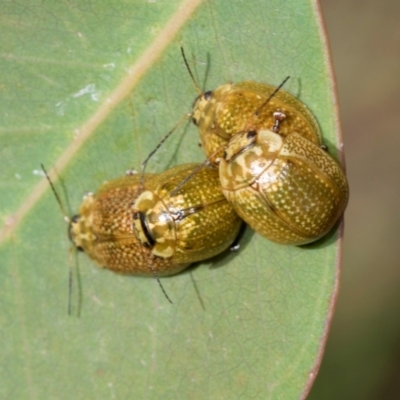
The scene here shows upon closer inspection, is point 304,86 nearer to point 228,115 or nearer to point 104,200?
point 228,115

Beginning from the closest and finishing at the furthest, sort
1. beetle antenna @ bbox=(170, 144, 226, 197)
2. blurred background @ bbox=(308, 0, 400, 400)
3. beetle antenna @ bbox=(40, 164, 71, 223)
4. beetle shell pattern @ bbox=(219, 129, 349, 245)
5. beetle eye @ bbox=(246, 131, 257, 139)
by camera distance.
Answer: beetle shell pattern @ bbox=(219, 129, 349, 245) → beetle eye @ bbox=(246, 131, 257, 139) → beetle antenna @ bbox=(170, 144, 226, 197) → beetle antenna @ bbox=(40, 164, 71, 223) → blurred background @ bbox=(308, 0, 400, 400)

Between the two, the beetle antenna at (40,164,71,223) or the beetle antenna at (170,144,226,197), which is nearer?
the beetle antenna at (170,144,226,197)

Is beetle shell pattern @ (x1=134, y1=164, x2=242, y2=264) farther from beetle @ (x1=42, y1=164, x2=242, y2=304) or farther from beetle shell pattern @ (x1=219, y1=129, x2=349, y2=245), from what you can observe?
beetle shell pattern @ (x1=219, y1=129, x2=349, y2=245)

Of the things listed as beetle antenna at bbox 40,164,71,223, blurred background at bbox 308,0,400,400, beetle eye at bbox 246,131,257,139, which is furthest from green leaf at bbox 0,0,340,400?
blurred background at bbox 308,0,400,400

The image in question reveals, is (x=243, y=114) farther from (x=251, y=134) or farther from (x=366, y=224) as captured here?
(x=366, y=224)

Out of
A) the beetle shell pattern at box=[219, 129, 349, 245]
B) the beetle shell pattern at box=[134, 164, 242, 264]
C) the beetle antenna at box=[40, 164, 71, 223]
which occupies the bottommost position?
the beetle antenna at box=[40, 164, 71, 223]

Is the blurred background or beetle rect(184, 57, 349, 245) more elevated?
beetle rect(184, 57, 349, 245)

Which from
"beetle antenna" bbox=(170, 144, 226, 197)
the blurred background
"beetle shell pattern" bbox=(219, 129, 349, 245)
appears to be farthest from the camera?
the blurred background

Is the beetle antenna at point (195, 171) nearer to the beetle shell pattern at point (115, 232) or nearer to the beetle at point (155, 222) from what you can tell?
the beetle at point (155, 222)

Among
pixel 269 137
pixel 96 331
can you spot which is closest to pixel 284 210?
pixel 269 137
